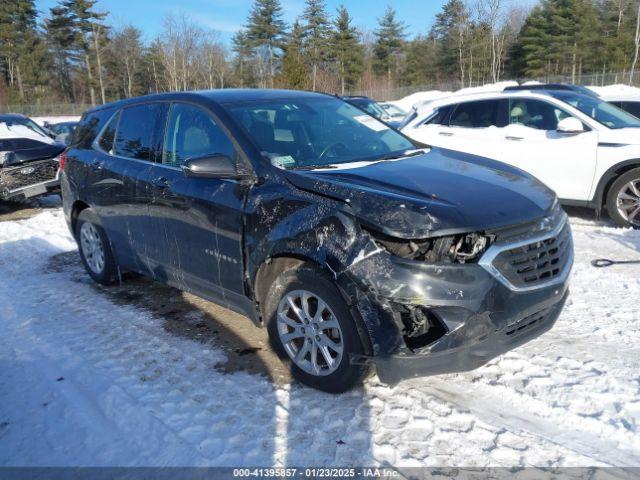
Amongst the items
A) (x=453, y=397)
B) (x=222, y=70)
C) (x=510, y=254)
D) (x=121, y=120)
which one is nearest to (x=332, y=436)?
(x=453, y=397)

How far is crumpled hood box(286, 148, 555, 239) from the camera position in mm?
2859

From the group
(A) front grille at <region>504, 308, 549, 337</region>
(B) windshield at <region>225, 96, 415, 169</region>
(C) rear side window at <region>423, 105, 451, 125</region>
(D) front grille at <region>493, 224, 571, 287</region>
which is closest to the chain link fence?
(C) rear side window at <region>423, 105, 451, 125</region>

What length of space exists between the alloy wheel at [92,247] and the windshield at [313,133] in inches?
97.3

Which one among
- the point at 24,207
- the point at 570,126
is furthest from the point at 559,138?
the point at 24,207

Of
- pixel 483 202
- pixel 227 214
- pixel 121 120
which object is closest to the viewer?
pixel 483 202

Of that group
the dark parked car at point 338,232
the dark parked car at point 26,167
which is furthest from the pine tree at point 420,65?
the dark parked car at point 338,232

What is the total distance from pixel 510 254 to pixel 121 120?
154 inches

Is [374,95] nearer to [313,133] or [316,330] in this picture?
[313,133]

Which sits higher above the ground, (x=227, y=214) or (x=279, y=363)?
(x=227, y=214)

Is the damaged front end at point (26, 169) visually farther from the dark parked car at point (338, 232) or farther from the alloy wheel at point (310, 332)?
the alloy wheel at point (310, 332)

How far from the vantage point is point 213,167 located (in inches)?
139

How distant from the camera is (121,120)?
5.13 meters

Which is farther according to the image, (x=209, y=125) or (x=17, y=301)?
(x=17, y=301)

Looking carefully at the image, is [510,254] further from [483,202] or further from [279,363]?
[279,363]
